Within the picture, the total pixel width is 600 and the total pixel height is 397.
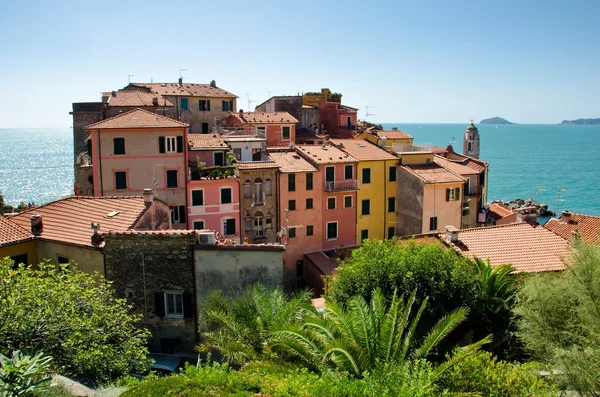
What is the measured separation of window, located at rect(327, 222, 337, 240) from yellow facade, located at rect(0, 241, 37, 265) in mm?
23129

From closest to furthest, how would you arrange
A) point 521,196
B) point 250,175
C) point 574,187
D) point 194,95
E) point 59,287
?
point 59,287
point 250,175
point 194,95
point 521,196
point 574,187

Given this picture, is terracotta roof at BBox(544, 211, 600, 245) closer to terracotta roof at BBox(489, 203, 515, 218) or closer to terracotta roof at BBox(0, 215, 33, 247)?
terracotta roof at BBox(489, 203, 515, 218)

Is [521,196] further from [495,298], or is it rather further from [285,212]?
[495,298]

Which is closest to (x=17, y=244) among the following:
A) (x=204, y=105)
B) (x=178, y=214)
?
(x=178, y=214)

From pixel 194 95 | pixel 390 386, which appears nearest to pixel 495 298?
pixel 390 386

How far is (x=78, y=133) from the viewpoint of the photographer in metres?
43.1

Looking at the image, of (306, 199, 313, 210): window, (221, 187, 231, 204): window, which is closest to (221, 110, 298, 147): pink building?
(306, 199, 313, 210): window

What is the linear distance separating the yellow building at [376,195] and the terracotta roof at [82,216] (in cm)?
2098

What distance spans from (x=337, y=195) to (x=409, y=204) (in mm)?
5565

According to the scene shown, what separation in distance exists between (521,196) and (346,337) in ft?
321

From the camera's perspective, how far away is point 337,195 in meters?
41.0

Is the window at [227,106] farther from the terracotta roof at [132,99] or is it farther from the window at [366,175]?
the window at [366,175]

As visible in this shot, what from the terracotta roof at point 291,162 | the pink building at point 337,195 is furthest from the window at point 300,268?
the terracotta roof at point 291,162

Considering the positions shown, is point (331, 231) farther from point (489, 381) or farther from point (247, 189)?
point (489, 381)
